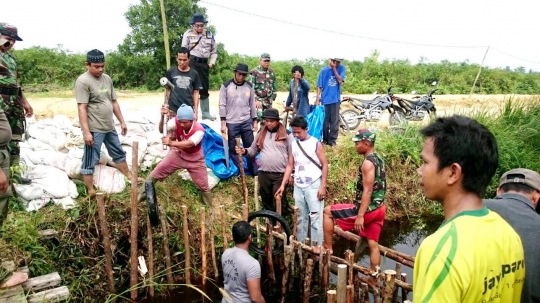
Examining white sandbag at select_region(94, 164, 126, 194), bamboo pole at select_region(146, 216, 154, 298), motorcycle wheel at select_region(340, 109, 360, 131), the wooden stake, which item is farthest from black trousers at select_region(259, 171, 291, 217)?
motorcycle wheel at select_region(340, 109, 360, 131)

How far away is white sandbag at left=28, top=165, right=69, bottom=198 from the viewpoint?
5461 millimetres

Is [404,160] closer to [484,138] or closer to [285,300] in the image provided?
[285,300]

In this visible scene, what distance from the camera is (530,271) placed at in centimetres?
216

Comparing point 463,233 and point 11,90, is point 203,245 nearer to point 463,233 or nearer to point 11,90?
point 11,90

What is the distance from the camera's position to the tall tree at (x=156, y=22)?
13352 millimetres

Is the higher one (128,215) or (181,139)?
(181,139)

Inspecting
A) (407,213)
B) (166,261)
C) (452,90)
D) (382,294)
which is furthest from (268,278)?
(452,90)

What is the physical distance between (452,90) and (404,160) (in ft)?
44.6

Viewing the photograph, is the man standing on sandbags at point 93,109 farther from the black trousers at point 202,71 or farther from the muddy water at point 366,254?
the black trousers at point 202,71

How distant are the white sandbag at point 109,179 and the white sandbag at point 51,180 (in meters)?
0.39

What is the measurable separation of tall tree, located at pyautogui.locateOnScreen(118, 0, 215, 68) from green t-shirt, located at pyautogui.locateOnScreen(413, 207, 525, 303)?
43.2 ft

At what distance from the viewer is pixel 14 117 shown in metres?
4.82

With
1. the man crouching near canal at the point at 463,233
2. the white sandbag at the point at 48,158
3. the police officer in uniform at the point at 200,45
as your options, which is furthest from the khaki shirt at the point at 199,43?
the man crouching near canal at the point at 463,233

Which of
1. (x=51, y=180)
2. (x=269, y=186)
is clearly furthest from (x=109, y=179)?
(x=269, y=186)
